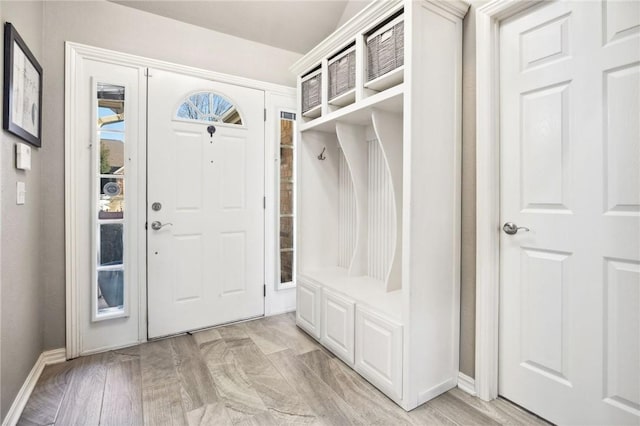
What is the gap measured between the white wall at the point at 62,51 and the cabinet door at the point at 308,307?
1.65 meters

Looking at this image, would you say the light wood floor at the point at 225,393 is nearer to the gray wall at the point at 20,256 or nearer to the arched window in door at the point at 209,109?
the gray wall at the point at 20,256

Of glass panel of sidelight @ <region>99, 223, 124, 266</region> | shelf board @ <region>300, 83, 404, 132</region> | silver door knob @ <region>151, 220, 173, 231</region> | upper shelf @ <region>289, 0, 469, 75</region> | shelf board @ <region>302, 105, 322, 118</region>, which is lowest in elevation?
glass panel of sidelight @ <region>99, 223, 124, 266</region>

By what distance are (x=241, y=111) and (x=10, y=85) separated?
1506 millimetres

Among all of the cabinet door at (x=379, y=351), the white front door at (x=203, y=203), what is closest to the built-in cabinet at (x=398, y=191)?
the cabinet door at (x=379, y=351)

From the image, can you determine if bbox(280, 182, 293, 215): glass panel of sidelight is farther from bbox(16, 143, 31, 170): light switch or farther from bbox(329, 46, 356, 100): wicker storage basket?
bbox(16, 143, 31, 170): light switch

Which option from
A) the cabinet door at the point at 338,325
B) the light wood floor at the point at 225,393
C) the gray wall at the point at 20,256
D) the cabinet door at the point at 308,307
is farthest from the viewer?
the cabinet door at the point at 308,307

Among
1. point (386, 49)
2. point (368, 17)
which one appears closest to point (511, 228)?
point (386, 49)

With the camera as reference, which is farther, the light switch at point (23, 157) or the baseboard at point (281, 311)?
the baseboard at point (281, 311)

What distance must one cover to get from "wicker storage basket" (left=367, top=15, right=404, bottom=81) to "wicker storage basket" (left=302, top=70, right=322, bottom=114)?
22.3 inches

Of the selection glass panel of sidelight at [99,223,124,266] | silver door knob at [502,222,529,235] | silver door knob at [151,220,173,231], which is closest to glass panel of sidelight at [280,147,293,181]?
silver door knob at [151,220,173,231]

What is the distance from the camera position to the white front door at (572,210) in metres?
1.33

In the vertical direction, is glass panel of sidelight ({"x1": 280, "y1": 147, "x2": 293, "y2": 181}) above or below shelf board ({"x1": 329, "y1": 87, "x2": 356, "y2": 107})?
below

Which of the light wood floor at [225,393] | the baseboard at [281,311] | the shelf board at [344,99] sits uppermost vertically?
the shelf board at [344,99]

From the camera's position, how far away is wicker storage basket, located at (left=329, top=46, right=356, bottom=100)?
2096mm
